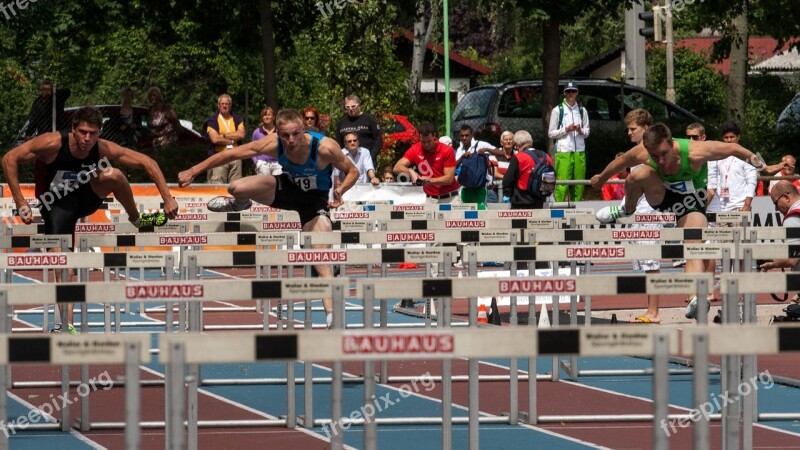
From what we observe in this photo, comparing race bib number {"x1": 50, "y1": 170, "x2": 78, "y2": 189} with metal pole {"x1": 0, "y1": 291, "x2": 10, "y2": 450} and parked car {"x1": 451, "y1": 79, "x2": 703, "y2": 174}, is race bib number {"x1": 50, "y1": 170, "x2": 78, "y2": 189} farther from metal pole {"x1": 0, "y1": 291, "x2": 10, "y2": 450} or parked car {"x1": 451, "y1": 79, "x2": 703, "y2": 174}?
parked car {"x1": 451, "y1": 79, "x2": 703, "y2": 174}

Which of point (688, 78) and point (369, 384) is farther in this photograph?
point (688, 78)

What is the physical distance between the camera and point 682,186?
13.6 m

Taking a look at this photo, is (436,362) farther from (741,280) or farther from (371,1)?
(371,1)

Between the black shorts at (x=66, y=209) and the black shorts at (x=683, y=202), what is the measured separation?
4893 mm

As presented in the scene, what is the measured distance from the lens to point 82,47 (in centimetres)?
2883

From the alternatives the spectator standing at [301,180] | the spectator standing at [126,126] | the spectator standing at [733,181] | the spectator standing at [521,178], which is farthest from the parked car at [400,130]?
the spectator standing at [301,180]

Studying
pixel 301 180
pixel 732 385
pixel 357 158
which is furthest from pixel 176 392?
pixel 357 158

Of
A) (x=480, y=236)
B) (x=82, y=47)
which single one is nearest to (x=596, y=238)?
(x=480, y=236)

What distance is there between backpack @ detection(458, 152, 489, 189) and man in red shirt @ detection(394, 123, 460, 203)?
5.6 inches

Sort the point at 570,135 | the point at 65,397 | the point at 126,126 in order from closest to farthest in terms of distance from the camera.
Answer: the point at 65,397
the point at 570,135
the point at 126,126

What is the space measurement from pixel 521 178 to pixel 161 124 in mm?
7921

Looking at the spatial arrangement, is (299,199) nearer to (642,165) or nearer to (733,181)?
(642,165)

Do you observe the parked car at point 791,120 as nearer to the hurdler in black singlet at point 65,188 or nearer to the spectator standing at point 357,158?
the spectator standing at point 357,158

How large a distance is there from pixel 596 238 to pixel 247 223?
3544mm
